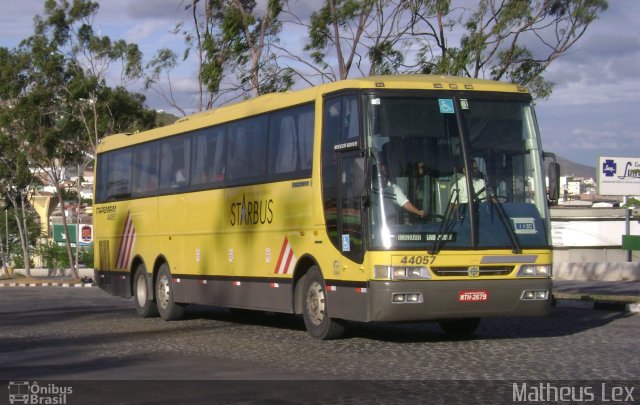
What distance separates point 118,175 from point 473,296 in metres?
11.0

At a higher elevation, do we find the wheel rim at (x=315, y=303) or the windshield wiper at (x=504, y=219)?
the windshield wiper at (x=504, y=219)

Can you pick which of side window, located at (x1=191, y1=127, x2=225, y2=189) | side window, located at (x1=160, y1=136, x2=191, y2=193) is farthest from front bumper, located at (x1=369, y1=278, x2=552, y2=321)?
side window, located at (x1=160, y1=136, x2=191, y2=193)

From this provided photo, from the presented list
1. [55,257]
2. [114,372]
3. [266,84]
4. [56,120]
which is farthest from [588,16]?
[55,257]

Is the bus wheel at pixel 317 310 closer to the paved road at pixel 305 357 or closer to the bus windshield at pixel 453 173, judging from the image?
the paved road at pixel 305 357

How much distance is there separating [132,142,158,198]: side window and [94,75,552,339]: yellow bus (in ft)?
14.0

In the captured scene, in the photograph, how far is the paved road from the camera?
32.8ft

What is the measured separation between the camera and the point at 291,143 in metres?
15.2

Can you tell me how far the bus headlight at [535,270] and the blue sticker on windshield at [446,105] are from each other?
86.4 inches

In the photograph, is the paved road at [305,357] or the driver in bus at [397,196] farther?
the driver in bus at [397,196]

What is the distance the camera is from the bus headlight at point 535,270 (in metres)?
13.6

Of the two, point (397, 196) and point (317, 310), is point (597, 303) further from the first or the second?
point (397, 196)

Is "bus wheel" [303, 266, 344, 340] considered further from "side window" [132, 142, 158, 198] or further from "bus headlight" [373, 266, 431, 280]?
"side window" [132, 142, 158, 198]

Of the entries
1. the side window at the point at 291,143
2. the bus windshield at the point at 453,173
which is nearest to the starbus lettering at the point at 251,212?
the side window at the point at 291,143

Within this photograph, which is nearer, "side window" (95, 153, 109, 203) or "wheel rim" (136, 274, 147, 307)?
"wheel rim" (136, 274, 147, 307)
